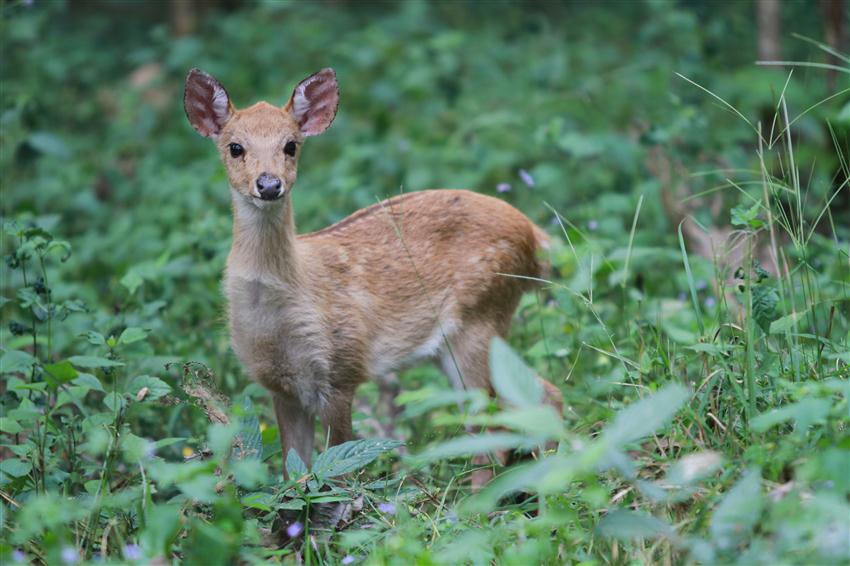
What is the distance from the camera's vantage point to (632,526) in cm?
339

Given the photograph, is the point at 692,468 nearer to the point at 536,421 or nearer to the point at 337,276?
the point at 536,421

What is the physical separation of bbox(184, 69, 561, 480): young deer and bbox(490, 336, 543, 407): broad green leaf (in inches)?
79.6

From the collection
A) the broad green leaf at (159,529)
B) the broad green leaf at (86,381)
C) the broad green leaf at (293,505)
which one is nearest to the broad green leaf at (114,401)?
the broad green leaf at (86,381)

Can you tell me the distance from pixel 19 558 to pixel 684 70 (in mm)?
6761

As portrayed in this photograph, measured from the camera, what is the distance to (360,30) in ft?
40.0

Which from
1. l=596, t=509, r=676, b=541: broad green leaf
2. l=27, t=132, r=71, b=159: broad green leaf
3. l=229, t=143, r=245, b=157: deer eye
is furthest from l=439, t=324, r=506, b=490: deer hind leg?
l=27, t=132, r=71, b=159: broad green leaf

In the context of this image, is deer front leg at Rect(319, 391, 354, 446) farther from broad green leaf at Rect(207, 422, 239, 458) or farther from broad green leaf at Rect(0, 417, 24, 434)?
broad green leaf at Rect(207, 422, 239, 458)

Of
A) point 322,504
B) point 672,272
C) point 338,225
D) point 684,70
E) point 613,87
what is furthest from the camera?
point 613,87

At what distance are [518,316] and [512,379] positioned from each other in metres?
3.40

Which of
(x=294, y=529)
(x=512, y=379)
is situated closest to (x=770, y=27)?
(x=294, y=529)

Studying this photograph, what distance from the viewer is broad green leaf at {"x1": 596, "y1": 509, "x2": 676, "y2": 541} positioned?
334cm

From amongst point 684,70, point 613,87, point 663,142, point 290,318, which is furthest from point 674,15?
point 290,318

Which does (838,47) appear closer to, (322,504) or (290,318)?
(290,318)

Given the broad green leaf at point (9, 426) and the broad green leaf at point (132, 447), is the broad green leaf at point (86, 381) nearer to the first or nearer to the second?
the broad green leaf at point (9, 426)
